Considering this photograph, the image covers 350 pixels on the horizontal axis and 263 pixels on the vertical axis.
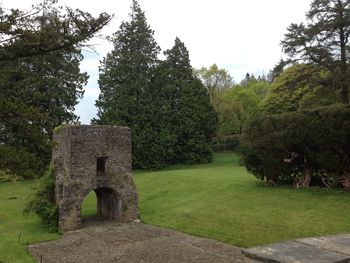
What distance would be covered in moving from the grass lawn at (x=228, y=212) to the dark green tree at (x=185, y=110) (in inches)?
569

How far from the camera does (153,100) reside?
43.5 m

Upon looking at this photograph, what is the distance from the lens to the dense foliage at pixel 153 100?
41.6 meters

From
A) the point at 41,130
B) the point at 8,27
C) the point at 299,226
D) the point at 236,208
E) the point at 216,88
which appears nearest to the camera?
the point at 8,27

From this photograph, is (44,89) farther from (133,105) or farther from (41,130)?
(41,130)

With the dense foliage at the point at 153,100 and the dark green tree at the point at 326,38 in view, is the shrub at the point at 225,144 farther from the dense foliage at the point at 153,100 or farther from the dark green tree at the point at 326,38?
the dark green tree at the point at 326,38

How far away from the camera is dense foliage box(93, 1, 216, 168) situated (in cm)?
4159

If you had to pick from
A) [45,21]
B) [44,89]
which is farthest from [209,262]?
[44,89]

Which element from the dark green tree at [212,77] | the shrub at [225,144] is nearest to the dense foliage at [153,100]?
the shrub at [225,144]

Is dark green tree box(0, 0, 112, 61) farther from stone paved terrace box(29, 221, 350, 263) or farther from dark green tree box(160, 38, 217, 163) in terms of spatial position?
dark green tree box(160, 38, 217, 163)

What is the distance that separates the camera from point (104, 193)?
78.2ft

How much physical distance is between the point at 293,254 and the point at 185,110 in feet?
133

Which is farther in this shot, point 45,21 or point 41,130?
point 41,130

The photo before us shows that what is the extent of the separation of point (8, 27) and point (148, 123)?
110ft

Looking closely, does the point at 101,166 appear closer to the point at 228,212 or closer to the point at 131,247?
the point at 131,247
